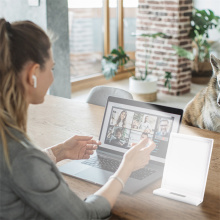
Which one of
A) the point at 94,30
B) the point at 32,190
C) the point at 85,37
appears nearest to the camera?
the point at 32,190

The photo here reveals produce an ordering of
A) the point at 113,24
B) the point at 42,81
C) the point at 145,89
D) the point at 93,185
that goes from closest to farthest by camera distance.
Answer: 1. the point at 42,81
2. the point at 93,185
3. the point at 145,89
4. the point at 113,24

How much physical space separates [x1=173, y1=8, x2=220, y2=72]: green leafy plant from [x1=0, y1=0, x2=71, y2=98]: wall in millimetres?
1660

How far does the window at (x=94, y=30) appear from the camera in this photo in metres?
6.05

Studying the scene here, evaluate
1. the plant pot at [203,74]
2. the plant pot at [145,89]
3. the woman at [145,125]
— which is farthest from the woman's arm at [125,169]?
the plant pot at [203,74]

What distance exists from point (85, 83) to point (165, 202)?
489 cm

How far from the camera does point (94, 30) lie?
20.8 feet

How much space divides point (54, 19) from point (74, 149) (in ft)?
10.2

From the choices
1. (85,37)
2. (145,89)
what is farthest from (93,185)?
(85,37)

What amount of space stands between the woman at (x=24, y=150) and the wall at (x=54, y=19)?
3.31 m

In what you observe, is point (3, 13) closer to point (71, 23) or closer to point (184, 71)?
point (71, 23)

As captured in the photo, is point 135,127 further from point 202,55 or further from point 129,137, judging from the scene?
point 202,55

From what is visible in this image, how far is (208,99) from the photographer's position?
2891 mm

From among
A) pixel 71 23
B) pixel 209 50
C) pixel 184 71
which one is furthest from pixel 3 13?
pixel 209 50

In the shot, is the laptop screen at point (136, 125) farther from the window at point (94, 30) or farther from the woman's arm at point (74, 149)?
the window at point (94, 30)
